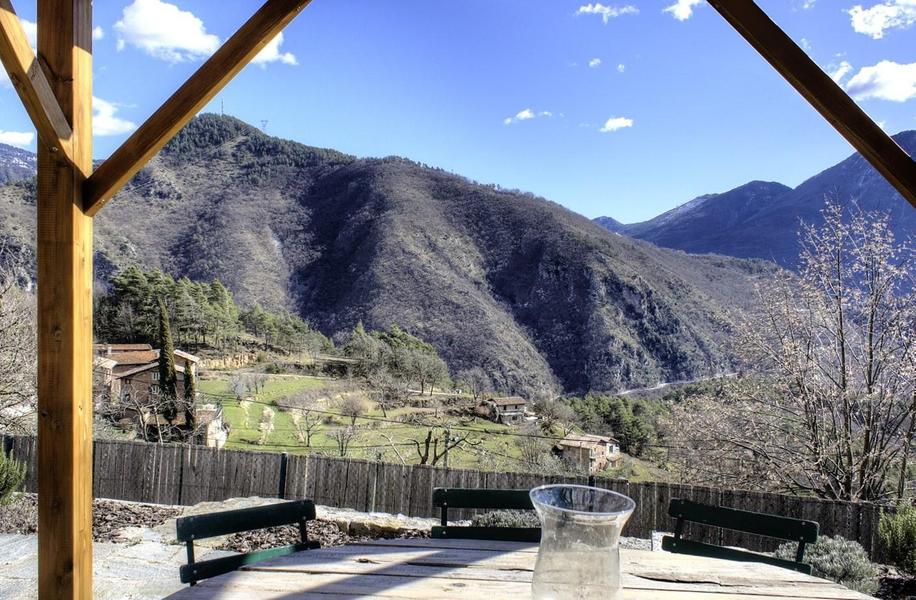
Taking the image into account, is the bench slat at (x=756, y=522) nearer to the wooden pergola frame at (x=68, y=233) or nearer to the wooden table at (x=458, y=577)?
the wooden table at (x=458, y=577)

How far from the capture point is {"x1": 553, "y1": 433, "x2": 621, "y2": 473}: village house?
16219mm

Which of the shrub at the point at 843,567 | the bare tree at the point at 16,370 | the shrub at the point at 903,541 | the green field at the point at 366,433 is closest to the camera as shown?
the shrub at the point at 843,567

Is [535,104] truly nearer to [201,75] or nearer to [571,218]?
[571,218]

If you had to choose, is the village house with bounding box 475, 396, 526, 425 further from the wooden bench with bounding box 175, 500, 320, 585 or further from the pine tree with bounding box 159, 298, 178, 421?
the wooden bench with bounding box 175, 500, 320, 585

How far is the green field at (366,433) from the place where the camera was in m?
17.0

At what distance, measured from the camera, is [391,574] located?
1.52m

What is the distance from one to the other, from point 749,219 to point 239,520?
57451mm

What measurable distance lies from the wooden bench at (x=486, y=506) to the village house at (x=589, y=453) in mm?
13561

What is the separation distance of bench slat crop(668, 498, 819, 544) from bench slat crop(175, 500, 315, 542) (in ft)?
4.57

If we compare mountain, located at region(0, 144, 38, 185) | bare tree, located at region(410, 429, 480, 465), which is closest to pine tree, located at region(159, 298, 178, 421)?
bare tree, located at region(410, 429, 480, 465)

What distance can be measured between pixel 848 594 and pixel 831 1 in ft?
21.8

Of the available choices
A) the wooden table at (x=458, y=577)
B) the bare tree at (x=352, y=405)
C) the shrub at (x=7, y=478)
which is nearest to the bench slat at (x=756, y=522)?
the wooden table at (x=458, y=577)

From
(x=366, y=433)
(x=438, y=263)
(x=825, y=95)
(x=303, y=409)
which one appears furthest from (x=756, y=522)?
(x=438, y=263)

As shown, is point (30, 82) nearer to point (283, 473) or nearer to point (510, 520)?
point (510, 520)
